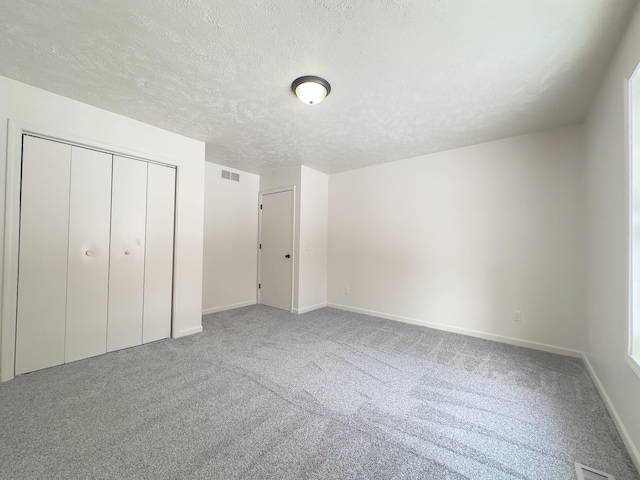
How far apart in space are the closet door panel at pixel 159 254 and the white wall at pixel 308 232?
1876mm

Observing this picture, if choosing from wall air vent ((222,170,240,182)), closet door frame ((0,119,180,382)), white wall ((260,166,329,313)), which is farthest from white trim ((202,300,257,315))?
wall air vent ((222,170,240,182))

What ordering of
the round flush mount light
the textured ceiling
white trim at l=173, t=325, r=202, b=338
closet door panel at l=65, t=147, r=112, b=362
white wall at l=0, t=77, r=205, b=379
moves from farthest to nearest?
white trim at l=173, t=325, r=202, b=338, closet door panel at l=65, t=147, r=112, b=362, white wall at l=0, t=77, r=205, b=379, the round flush mount light, the textured ceiling

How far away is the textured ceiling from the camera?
4.78 feet

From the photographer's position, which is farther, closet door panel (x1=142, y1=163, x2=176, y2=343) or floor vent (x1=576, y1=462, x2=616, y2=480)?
closet door panel (x1=142, y1=163, x2=176, y2=343)

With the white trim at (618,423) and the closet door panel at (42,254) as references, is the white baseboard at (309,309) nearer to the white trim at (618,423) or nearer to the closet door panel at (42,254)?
the closet door panel at (42,254)

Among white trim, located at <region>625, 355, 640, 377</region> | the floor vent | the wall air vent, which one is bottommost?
the floor vent

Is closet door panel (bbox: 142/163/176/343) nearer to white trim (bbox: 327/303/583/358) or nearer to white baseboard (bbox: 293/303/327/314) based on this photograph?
white baseboard (bbox: 293/303/327/314)

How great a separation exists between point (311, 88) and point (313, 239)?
2829mm

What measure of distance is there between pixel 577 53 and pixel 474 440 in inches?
104

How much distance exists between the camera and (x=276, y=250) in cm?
469

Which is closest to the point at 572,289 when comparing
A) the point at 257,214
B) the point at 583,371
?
the point at 583,371

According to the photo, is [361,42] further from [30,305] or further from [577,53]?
[30,305]

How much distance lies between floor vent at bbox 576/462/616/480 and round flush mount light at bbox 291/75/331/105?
289 centimetres

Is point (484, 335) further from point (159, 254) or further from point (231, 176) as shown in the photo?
point (231, 176)
